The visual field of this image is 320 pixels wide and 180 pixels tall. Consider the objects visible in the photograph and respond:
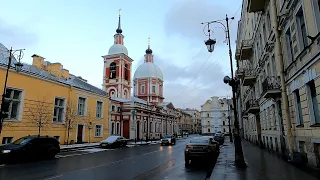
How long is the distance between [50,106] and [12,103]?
4410 mm

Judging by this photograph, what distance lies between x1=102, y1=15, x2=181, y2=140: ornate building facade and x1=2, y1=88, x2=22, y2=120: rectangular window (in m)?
21.1

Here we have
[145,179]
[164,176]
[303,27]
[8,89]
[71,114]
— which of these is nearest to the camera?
[145,179]

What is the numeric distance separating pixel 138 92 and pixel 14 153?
205 ft

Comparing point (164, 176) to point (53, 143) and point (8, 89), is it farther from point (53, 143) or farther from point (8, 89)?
point (8, 89)

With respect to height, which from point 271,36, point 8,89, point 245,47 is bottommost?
point 8,89

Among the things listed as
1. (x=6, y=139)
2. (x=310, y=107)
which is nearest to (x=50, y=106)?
(x=6, y=139)

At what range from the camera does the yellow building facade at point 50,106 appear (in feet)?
74.3

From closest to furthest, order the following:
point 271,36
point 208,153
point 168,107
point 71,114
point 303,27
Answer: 1. point 303,27
2. point 208,153
3. point 271,36
4. point 71,114
5. point 168,107

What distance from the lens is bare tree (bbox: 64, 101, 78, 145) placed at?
2840 cm

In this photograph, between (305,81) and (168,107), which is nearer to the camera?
(305,81)

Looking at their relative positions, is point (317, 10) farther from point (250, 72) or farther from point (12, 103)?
point (12, 103)

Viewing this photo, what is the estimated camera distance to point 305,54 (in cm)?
1025

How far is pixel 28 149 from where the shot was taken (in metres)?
15.1

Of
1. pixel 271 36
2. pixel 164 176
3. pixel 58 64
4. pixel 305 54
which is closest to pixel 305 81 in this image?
pixel 305 54
